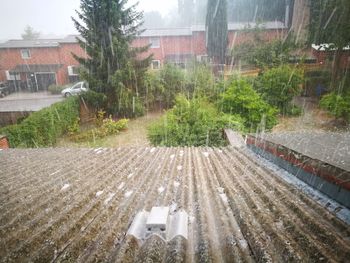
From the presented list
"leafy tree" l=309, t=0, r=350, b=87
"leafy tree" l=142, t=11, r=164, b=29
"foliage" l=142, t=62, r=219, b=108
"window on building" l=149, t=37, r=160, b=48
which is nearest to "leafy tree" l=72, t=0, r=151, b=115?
"foliage" l=142, t=62, r=219, b=108

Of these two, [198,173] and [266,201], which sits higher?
[266,201]

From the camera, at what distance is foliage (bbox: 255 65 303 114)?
14.4 metres

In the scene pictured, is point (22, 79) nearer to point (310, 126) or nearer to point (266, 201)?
point (310, 126)

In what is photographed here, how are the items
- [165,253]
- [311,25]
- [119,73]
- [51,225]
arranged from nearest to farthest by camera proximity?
[165,253]
[51,225]
[119,73]
[311,25]

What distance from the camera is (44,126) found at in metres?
11.3

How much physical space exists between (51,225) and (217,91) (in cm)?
1407

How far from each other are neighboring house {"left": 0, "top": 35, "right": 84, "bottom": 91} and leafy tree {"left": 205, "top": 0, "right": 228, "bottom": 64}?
14652mm

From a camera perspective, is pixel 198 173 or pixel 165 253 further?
pixel 198 173

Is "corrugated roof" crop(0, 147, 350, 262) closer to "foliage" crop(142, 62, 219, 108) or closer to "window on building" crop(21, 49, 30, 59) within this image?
"foliage" crop(142, 62, 219, 108)

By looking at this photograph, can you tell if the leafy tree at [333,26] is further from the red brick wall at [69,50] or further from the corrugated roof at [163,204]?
the corrugated roof at [163,204]

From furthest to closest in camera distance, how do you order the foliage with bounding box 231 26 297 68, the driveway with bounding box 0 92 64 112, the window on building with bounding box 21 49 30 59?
1. the window on building with bounding box 21 49 30 59
2. the foliage with bounding box 231 26 297 68
3. the driveway with bounding box 0 92 64 112

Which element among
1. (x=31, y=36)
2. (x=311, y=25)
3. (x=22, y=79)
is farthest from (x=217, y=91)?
(x=31, y=36)

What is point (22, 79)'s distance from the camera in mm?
26891

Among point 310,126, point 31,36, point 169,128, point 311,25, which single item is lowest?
point 310,126
